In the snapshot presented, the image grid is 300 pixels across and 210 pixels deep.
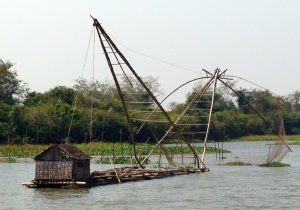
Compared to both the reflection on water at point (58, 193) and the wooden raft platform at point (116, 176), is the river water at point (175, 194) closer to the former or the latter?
the reflection on water at point (58, 193)

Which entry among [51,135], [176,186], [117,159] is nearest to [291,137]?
A: [51,135]

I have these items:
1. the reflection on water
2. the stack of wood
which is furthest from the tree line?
the reflection on water

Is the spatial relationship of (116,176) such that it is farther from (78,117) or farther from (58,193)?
(78,117)

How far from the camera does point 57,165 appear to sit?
21797 millimetres

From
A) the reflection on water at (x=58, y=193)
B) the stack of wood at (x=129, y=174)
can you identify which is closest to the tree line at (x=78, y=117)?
the stack of wood at (x=129, y=174)

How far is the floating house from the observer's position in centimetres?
2170

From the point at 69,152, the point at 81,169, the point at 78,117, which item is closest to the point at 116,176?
the point at 81,169

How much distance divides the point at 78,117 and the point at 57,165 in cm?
2903

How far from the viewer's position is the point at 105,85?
88.7 meters

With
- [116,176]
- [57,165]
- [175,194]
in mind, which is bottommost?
[175,194]

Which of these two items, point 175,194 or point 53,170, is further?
point 53,170

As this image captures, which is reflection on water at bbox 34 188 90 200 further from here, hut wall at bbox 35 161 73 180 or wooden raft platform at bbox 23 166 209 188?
hut wall at bbox 35 161 73 180

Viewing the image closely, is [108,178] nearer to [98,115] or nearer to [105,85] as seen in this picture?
[98,115]

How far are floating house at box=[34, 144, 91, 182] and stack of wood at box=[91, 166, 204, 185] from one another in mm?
960
